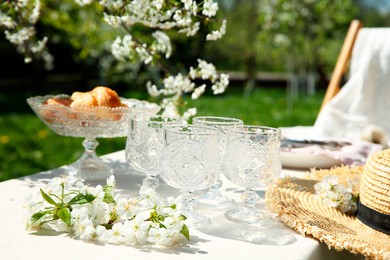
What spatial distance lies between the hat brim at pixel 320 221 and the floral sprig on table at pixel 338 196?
15mm

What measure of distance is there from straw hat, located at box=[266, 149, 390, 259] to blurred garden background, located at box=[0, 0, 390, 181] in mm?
962

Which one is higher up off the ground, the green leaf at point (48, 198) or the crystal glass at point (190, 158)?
the crystal glass at point (190, 158)

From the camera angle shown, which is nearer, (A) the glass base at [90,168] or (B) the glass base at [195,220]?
(B) the glass base at [195,220]

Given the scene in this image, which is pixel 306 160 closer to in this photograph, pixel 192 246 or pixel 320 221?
pixel 320 221

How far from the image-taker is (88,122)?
4.82 feet

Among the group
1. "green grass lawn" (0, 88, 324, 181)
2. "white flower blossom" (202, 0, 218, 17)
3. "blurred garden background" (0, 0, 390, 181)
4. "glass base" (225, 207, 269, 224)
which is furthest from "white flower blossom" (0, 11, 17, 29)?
"green grass lawn" (0, 88, 324, 181)

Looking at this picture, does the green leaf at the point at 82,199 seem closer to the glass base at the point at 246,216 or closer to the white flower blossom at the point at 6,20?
the glass base at the point at 246,216

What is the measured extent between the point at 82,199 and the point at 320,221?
1.65ft

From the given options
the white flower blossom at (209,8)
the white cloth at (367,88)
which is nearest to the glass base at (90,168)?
the white flower blossom at (209,8)

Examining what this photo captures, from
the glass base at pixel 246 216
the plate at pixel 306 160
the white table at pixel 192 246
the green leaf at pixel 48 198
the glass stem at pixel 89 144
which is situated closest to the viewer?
the white table at pixel 192 246

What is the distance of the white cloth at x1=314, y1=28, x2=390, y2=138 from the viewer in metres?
2.76

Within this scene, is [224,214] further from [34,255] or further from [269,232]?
[34,255]

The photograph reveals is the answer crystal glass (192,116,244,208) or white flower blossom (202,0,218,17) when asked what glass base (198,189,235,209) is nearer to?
crystal glass (192,116,244,208)

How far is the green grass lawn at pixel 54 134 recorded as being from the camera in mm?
4648
